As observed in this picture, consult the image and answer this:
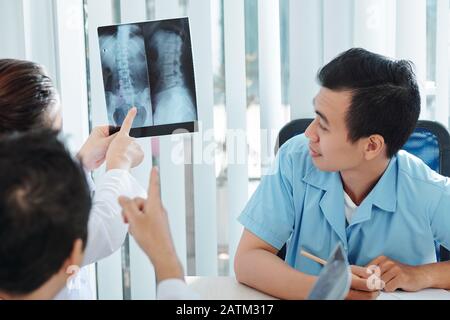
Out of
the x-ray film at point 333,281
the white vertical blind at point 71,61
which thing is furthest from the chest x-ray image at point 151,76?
the white vertical blind at point 71,61

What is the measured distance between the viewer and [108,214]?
965mm

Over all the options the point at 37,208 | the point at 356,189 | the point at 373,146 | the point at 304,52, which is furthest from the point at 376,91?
the point at 37,208

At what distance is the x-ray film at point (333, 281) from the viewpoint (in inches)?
26.6

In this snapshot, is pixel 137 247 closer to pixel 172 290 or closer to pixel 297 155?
pixel 297 155

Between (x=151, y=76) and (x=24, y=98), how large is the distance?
0.88 feet

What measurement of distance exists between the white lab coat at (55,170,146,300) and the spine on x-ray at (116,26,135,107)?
20 centimetres

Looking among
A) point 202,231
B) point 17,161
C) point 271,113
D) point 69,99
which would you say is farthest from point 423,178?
point 69,99

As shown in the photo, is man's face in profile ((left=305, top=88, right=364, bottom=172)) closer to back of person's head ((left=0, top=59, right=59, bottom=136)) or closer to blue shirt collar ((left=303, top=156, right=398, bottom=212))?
blue shirt collar ((left=303, top=156, right=398, bottom=212))

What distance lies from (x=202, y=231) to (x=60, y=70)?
64cm

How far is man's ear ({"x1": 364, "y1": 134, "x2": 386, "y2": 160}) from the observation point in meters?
1.25

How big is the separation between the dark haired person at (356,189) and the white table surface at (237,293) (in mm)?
27

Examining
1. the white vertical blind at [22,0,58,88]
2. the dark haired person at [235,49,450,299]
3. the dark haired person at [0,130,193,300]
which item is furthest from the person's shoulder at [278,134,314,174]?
the white vertical blind at [22,0,58,88]

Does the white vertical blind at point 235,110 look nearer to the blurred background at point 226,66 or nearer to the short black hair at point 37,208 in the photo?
the blurred background at point 226,66
